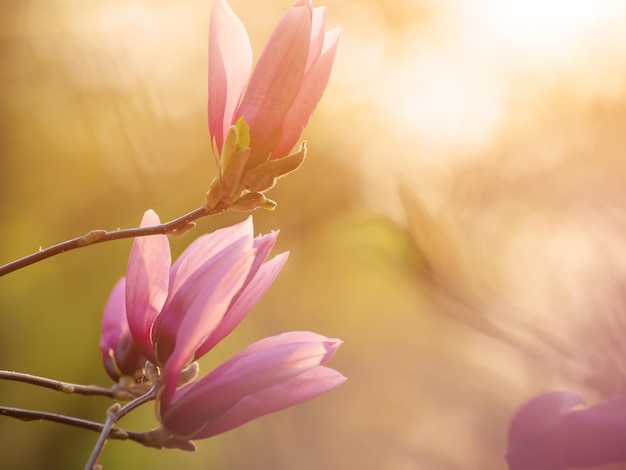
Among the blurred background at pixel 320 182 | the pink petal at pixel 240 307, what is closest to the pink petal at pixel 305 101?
the pink petal at pixel 240 307

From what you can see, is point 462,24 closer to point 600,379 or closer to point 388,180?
point 388,180

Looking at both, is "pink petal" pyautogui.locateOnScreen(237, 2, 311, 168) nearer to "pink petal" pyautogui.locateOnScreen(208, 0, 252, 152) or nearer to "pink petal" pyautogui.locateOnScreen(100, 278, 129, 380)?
"pink petal" pyautogui.locateOnScreen(208, 0, 252, 152)

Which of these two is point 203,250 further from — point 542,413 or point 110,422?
point 542,413

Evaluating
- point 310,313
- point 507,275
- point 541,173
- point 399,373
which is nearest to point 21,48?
point 310,313

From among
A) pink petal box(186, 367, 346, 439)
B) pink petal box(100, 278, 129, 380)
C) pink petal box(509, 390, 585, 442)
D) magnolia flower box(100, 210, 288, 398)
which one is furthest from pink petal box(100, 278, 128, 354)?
pink petal box(509, 390, 585, 442)

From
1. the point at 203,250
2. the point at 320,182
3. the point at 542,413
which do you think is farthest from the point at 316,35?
the point at 320,182

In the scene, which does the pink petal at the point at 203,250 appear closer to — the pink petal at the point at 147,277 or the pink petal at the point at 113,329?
the pink petal at the point at 147,277

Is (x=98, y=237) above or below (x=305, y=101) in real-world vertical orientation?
below

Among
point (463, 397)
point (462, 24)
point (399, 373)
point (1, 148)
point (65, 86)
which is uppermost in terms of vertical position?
point (462, 24)
